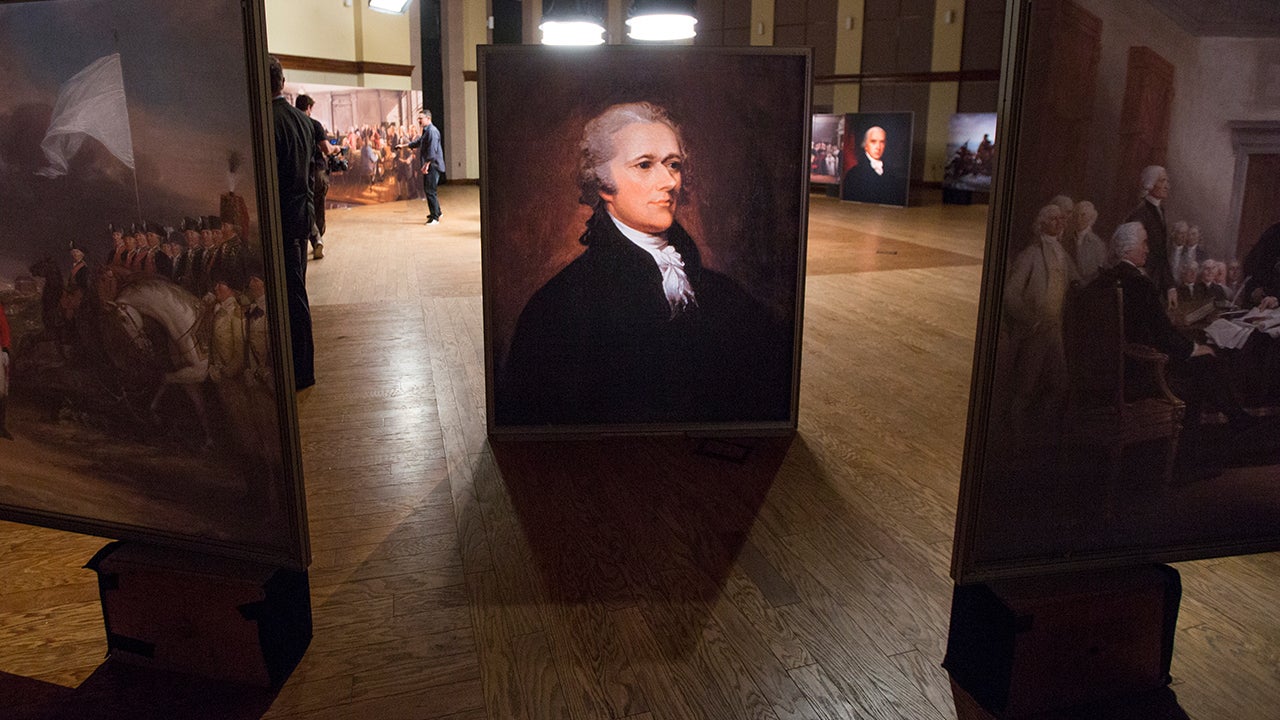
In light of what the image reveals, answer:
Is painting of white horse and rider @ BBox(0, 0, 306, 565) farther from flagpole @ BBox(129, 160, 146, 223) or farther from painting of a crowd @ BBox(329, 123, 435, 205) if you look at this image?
painting of a crowd @ BBox(329, 123, 435, 205)

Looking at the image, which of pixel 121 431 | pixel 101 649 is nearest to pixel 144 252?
pixel 121 431

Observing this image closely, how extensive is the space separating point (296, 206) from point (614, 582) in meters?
Result: 3.08

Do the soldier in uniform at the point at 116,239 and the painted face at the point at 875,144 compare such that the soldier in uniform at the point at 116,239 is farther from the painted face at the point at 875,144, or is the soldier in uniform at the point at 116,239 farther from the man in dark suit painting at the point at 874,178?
the painted face at the point at 875,144

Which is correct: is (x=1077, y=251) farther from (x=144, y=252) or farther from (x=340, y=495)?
(x=340, y=495)

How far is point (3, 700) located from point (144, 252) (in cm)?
123

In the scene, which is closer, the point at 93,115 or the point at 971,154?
the point at 93,115

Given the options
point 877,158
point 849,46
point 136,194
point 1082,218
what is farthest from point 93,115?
point 849,46

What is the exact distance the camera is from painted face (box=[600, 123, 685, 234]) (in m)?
3.90

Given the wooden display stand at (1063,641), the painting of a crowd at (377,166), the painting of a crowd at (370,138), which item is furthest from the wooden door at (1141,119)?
the painting of a crowd at (377,166)

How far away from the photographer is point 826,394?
508 centimetres

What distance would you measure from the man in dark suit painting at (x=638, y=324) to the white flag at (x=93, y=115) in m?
2.02

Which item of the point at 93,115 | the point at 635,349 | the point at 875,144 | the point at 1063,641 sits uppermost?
the point at 875,144

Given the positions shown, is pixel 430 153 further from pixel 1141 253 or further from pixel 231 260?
pixel 1141 253

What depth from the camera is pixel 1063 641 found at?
231 cm
